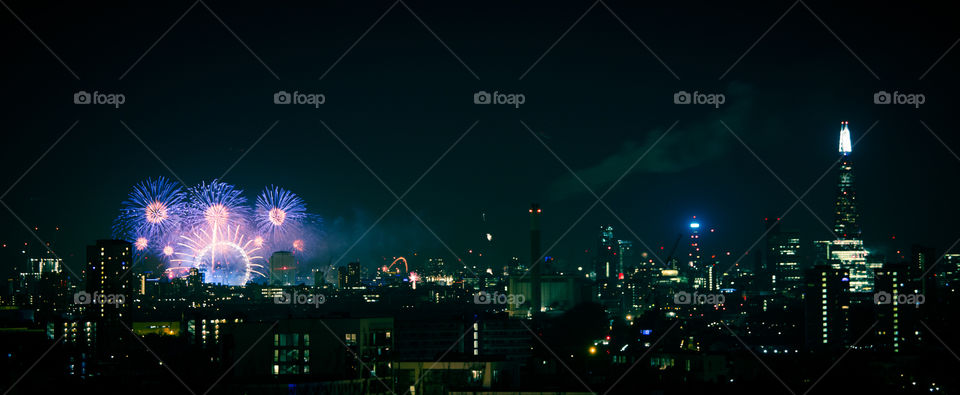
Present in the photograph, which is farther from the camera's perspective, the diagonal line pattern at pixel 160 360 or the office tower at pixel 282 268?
the office tower at pixel 282 268

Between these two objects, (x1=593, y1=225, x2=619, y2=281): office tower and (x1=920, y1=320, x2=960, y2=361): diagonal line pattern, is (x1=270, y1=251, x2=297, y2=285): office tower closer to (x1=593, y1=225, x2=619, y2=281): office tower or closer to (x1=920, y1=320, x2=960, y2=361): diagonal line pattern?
(x1=593, y1=225, x2=619, y2=281): office tower

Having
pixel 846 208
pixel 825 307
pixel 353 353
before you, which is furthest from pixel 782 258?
pixel 353 353

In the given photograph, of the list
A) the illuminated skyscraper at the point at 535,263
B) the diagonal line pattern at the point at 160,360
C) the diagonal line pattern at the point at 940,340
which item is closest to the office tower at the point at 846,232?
the illuminated skyscraper at the point at 535,263

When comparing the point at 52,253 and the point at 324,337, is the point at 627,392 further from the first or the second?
the point at 52,253

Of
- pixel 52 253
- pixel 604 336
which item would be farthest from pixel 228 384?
pixel 52 253

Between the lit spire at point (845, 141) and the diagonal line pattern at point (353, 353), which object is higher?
the lit spire at point (845, 141)

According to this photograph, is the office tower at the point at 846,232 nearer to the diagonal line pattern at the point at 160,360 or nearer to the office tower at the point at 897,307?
the office tower at the point at 897,307

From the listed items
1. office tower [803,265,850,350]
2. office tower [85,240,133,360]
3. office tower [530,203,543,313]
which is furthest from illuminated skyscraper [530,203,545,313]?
office tower [85,240,133,360]

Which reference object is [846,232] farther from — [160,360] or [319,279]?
[160,360]
